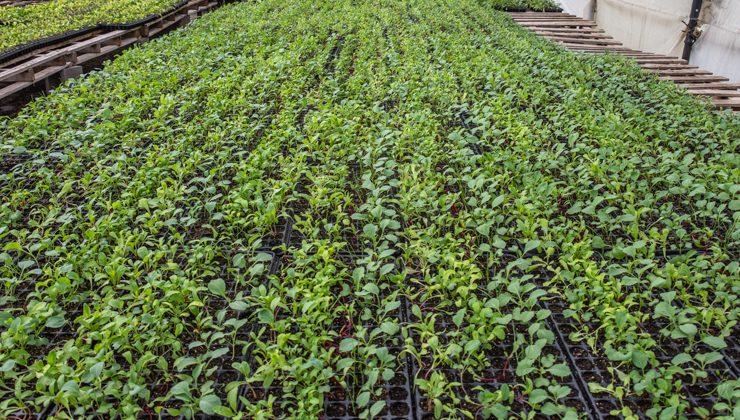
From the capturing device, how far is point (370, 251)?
2.52m

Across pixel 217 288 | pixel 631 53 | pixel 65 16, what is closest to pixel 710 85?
pixel 631 53

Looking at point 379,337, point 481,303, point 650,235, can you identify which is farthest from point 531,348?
point 650,235

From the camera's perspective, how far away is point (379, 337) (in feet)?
7.09

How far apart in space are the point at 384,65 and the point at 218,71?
1618mm

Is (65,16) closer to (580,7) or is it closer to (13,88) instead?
(13,88)

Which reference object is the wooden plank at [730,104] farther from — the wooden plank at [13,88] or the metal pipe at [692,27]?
the wooden plank at [13,88]

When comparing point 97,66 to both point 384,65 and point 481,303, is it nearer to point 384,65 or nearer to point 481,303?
point 384,65

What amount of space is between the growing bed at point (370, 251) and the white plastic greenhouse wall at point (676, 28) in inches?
61.3

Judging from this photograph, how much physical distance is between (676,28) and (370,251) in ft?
20.2

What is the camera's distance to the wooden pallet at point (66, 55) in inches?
196

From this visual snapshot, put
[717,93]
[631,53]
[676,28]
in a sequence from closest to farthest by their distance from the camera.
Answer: [717,93], [676,28], [631,53]

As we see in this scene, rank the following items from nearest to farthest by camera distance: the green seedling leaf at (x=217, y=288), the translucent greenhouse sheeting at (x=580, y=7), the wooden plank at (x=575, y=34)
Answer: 1. the green seedling leaf at (x=217, y=288)
2. the wooden plank at (x=575, y=34)
3. the translucent greenhouse sheeting at (x=580, y=7)

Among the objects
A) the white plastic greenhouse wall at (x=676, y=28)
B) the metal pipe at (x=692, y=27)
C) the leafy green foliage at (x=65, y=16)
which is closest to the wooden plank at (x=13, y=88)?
the leafy green foliage at (x=65, y=16)

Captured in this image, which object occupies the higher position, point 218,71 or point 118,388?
point 218,71
